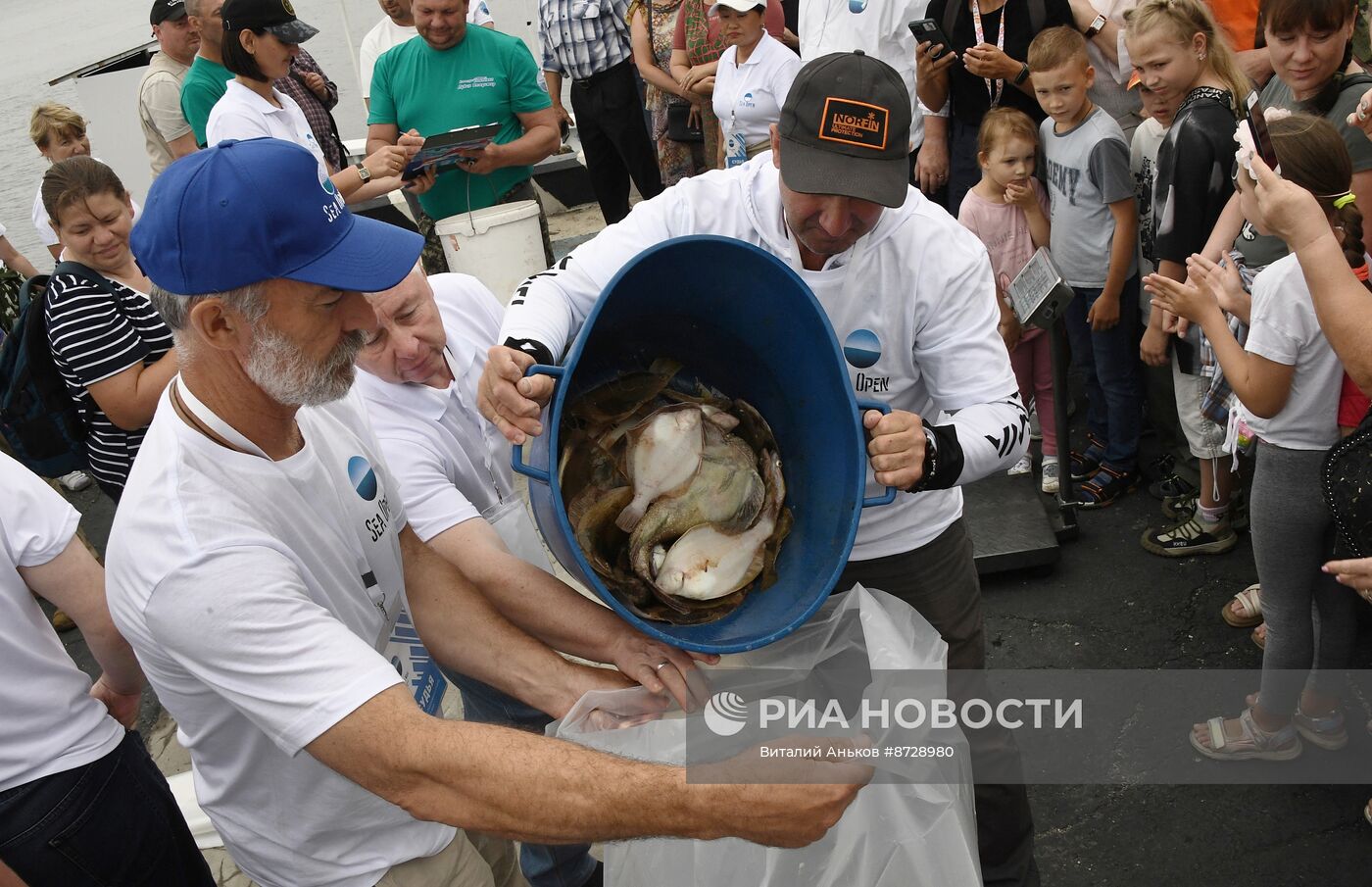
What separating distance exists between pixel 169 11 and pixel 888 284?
5007 mm

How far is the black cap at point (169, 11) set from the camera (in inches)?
218

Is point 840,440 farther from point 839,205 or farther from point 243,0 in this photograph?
point 243,0

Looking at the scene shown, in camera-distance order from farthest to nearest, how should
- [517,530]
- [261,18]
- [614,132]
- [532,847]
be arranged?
1. [614,132]
2. [261,18]
3. [532,847]
4. [517,530]

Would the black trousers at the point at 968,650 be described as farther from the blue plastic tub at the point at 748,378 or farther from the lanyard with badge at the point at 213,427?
the lanyard with badge at the point at 213,427

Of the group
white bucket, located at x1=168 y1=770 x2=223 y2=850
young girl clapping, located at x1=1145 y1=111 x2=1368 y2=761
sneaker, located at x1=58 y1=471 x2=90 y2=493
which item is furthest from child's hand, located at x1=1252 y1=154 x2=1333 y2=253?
sneaker, located at x1=58 y1=471 x2=90 y2=493

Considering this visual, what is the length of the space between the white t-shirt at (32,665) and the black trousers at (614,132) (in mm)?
4923

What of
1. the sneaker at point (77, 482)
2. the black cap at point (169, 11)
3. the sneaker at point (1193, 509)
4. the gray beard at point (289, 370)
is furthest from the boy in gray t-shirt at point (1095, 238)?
the sneaker at point (77, 482)

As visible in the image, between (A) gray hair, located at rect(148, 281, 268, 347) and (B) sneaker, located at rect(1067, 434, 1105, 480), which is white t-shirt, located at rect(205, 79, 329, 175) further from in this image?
(B) sneaker, located at rect(1067, 434, 1105, 480)

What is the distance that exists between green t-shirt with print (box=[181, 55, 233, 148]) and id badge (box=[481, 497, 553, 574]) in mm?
3297

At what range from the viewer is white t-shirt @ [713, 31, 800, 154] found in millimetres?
5059

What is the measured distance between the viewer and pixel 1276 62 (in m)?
3.25

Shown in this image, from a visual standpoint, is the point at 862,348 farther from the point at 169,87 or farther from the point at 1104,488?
the point at 169,87

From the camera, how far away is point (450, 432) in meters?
2.48

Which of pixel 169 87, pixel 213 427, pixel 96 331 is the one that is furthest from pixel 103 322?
pixel 169 87
